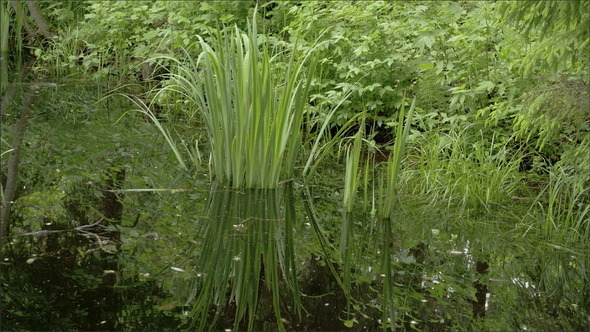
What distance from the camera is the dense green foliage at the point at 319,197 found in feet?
9.64

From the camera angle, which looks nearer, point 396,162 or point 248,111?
point 396,162

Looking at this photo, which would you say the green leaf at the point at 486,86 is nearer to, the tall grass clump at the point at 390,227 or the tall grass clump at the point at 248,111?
the tall grass clump at the point at 390,227

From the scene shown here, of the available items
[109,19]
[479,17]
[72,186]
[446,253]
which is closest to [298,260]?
[446,253]

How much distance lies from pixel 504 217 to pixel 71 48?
6.34 m

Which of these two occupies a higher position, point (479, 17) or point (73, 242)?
point (479, 17)

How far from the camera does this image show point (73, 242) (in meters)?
3.40

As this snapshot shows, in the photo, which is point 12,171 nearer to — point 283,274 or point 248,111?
point 248,111

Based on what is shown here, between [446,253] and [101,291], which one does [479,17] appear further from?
[101,291]

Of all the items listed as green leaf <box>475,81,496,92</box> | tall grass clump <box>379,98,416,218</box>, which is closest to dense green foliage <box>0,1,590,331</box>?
tall grass clump <box>379,98,416,218</box>

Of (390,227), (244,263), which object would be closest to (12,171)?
(244,263)

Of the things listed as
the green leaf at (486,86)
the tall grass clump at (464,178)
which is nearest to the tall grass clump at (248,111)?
the tall grass clump at (464,178)

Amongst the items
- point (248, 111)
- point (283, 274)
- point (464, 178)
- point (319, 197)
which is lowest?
point (283, 274)

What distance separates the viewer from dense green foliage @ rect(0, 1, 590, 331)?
2.94 m

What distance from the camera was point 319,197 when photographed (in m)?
4.64
